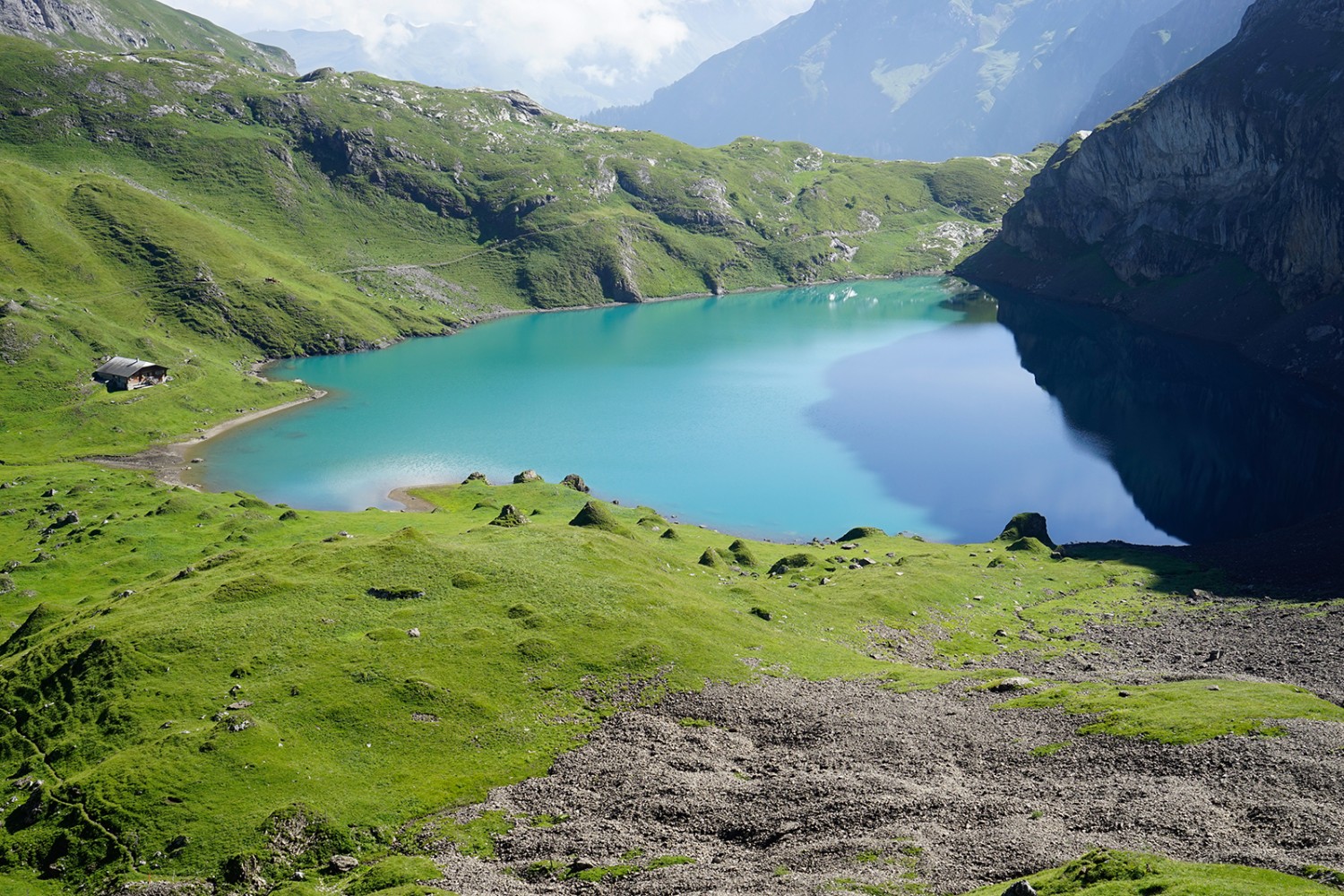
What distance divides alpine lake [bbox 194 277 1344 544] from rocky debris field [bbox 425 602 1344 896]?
6483cm

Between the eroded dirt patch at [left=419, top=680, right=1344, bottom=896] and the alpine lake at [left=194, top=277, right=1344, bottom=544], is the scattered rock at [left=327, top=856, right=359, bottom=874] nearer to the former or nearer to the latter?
the eroded dirt patch at [left=419, top=680, right=1344, bottom=896]

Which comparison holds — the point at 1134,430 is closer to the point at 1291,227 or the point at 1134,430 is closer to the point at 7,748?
the point at 1291,227

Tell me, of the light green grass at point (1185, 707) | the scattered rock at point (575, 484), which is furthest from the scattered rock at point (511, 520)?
the light green grass at point (1185, 707)

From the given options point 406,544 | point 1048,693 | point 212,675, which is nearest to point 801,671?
point 1048,693

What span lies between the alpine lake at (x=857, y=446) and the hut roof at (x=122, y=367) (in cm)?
2100

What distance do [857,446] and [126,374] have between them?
4609 inches

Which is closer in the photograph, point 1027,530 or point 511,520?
point 511,520

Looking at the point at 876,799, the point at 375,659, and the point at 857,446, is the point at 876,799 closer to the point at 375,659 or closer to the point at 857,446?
the point at 375,659

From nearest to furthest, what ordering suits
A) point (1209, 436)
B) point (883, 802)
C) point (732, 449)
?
point (883, 802) → point (1209, 436) → point (732, 449)

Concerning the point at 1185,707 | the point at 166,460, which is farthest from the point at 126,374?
the point at 1185,707

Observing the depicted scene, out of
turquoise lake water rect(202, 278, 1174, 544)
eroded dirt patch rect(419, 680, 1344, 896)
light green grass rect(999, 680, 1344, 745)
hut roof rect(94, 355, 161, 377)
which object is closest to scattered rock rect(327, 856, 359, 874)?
eroded dirt patch rect(419, 680, 1344, 896)

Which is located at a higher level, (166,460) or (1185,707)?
(166,460)

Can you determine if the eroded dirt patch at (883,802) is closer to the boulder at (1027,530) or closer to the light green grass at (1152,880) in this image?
the light green grass at (1152,880)

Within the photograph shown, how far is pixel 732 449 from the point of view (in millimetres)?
140375
